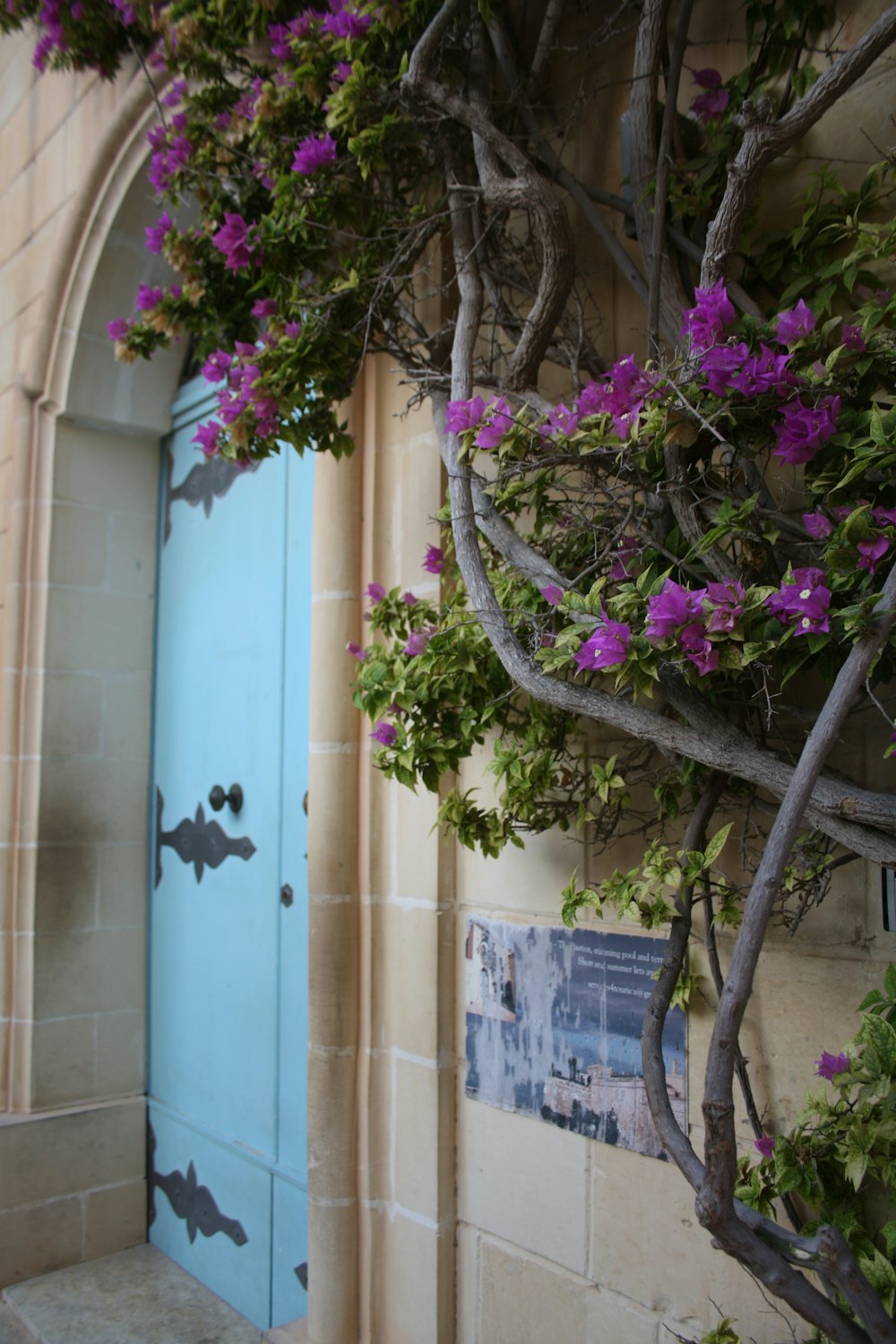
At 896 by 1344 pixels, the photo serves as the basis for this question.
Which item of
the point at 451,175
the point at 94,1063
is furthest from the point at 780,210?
the point at 94,1063

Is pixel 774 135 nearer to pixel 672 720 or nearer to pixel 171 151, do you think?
pixel 672 720

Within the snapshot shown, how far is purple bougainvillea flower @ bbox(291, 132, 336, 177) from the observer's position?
1.65m

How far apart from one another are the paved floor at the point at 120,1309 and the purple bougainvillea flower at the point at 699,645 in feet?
6.38

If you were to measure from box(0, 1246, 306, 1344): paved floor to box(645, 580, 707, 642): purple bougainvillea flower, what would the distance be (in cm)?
196

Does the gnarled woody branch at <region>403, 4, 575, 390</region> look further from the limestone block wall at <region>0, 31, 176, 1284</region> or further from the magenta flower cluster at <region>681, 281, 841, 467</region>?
the limestone block wall at <region>0, 31, 176, 1284</region>

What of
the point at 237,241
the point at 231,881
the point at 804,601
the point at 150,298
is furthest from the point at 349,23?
the point at 231,881

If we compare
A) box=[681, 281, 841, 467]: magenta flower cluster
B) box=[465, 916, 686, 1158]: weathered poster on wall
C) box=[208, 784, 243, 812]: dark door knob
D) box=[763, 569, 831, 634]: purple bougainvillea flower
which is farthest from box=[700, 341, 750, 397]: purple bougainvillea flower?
box=[208, 784, 243, 812]: dark door knob

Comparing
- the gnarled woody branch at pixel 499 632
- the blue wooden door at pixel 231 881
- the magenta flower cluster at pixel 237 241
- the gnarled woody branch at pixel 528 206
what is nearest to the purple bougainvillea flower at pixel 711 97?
the gnarled woody branch at pixel 528 206

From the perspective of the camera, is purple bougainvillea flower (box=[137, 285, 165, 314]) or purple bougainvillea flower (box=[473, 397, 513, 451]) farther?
purple bougainvillea flower (box=[137, 285, 165, 314])

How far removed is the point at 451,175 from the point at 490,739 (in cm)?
92

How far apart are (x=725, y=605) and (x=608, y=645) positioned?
0.13 metres

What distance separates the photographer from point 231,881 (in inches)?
107

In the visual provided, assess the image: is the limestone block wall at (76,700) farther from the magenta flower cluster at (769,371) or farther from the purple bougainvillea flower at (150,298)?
the magenta flower cluster at (769,371)

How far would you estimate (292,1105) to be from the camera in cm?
242
